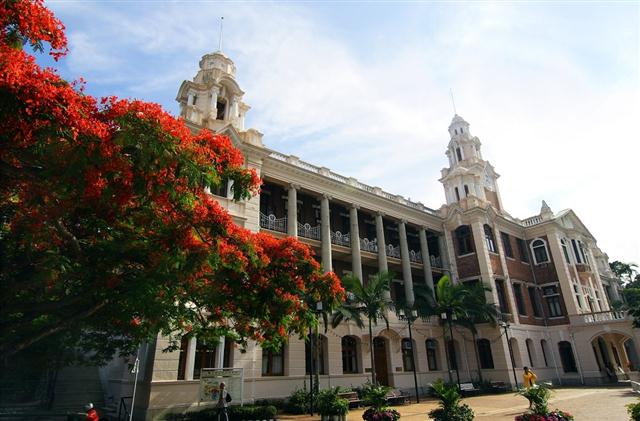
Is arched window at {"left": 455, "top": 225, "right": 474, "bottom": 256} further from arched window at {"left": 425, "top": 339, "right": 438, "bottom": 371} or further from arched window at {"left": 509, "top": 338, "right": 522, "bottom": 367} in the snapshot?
arched window at {"left": 425, "top": 339, "right": 438, "bottom": 371}

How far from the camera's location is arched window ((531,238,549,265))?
3212cm

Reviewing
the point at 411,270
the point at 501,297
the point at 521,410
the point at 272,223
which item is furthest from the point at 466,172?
the point at 521,410

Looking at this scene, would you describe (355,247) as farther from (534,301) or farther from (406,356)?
(534,301)

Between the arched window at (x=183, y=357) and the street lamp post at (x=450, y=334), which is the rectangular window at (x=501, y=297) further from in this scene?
the arched window at (x=183, y=357)

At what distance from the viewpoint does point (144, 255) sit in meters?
8.12

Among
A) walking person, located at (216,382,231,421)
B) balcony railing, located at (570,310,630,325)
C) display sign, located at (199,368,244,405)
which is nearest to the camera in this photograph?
walking person, located at (216,382,231,421)

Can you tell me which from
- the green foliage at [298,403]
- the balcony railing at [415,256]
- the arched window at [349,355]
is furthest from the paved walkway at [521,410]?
the balcony railing at [415,256]

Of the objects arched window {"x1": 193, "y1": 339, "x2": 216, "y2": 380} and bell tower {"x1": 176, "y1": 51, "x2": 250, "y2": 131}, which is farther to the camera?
bell tower {"x1": 176, "y1": 51, "x2": 250, "y2": 131}

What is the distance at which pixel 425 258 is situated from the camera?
2830 cm

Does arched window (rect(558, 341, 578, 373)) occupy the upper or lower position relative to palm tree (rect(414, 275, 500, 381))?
lower

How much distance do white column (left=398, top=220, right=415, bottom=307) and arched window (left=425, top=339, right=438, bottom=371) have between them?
3040 millimetres

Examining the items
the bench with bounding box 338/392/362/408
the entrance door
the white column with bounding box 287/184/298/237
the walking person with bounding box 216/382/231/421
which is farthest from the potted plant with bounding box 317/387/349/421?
the entrance door

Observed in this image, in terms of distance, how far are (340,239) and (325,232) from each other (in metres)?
2.12

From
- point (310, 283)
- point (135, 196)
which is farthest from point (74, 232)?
point (310, 283)
